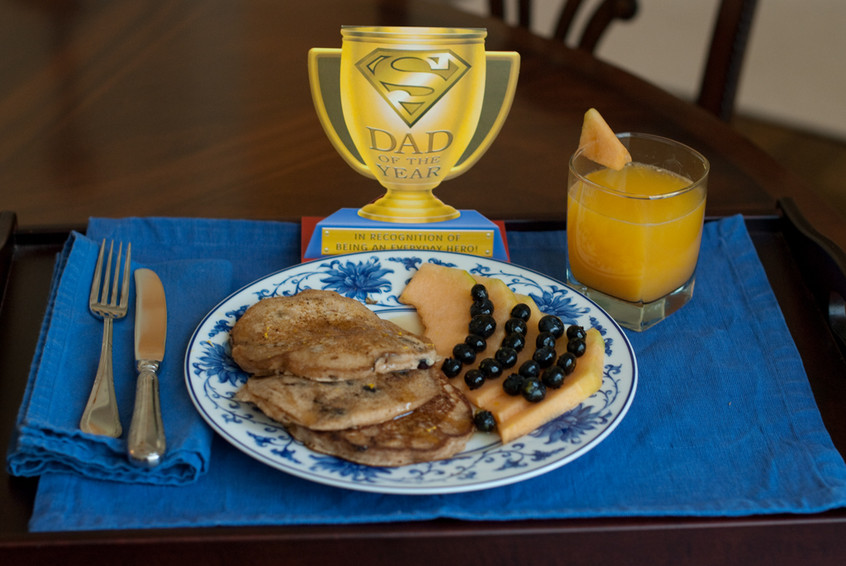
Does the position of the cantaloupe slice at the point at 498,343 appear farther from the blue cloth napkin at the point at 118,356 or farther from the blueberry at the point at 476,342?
the blue cloth napkin at the point at 118,356

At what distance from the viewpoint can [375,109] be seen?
131 centimetres

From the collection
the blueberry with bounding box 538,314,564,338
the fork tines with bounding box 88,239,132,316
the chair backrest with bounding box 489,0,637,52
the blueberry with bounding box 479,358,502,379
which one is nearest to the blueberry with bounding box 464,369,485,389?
the blueberry with bounding box 479,358,502,379

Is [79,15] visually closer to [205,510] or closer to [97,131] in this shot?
[97,131]

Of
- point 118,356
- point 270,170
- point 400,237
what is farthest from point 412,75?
point 118,356

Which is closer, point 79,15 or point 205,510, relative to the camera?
point 205,510

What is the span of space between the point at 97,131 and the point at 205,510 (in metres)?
1.10

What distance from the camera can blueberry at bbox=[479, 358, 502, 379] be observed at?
108 centimetres

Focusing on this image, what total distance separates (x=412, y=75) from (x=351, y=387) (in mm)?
533

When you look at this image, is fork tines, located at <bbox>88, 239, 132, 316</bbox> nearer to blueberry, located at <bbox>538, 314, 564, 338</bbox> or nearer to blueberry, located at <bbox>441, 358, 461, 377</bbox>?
blueberry, located at <bbox>441, 358, 461, 377</bbox>

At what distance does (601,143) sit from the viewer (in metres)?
1.25

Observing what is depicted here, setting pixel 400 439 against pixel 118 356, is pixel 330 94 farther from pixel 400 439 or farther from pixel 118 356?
pixel 400 439

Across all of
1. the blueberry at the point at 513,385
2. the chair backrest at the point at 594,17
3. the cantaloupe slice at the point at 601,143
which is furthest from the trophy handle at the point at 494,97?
the chair backrest at the point at 594,17

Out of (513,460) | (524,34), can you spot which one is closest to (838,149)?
(524,34)

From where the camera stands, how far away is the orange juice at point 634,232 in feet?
3.96
